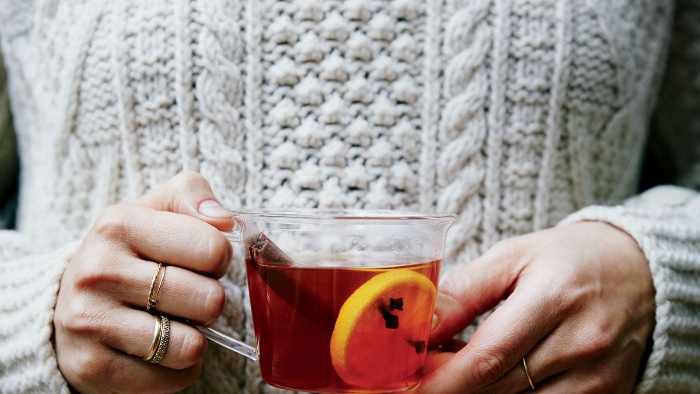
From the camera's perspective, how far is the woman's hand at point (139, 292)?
2.12 ft

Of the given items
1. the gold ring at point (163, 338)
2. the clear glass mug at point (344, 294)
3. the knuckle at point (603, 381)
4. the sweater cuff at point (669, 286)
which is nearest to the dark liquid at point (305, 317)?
the clear glass mug at point (344, 294)

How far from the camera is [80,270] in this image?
668mm

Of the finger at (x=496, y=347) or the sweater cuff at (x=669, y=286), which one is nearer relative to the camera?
the finger at (x=496, y=347)

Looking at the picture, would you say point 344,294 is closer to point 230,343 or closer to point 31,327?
point 230,343

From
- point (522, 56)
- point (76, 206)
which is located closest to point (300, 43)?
point (522, 56)

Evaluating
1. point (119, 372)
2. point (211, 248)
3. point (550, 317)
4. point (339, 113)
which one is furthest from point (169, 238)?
point (550, 317)

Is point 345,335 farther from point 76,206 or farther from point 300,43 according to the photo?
point 76,206

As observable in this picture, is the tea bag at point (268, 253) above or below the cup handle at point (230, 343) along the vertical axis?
above

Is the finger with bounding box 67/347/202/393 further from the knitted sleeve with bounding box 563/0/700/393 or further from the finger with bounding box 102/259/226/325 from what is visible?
the knitted sleeve with bounding box 563/0/700/393

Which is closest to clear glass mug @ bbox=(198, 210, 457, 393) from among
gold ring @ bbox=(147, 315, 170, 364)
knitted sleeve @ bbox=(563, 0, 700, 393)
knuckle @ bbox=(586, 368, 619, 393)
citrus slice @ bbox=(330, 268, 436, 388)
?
citrus slice @ bbox=(330, 268, 436, 388)

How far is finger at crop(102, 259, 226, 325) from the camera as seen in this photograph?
2.11 ft

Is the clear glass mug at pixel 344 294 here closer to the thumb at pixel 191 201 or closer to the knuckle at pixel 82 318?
the thumb at pixel 191 201

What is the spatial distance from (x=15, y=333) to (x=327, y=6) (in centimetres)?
60

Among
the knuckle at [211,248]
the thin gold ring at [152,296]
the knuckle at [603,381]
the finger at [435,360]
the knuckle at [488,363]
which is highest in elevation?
the knuckle at [211,248]
